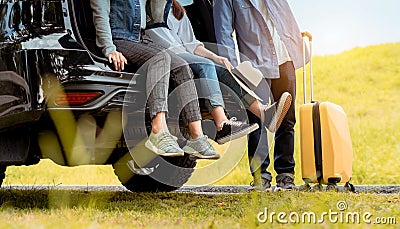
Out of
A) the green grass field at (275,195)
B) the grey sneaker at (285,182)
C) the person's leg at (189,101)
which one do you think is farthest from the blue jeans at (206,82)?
the grey sneaker at (285,182)

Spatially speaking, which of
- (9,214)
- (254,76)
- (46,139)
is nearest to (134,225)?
(9,214)

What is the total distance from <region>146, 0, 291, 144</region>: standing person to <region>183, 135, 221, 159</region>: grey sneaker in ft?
0.52

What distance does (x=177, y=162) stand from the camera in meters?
4.44

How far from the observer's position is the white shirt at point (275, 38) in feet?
14.1

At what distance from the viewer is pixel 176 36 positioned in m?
3.74

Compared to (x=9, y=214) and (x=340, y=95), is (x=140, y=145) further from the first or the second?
(x=340, y=95)

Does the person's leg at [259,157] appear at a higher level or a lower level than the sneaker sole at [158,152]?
lower

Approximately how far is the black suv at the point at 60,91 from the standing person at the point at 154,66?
76 mm

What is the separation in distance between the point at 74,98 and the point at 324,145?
6.63 feet

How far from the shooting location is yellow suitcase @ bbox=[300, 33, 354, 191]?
4.36 m

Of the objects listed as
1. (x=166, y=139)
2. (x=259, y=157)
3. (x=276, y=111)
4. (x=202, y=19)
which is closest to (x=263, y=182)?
(x=259, y=157)

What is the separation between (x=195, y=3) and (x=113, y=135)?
119 cm

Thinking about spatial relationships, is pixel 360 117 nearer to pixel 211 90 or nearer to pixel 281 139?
pixel 281 139

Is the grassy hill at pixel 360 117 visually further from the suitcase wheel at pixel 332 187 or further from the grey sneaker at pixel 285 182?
the suitcase wheel at pixel 332 187
